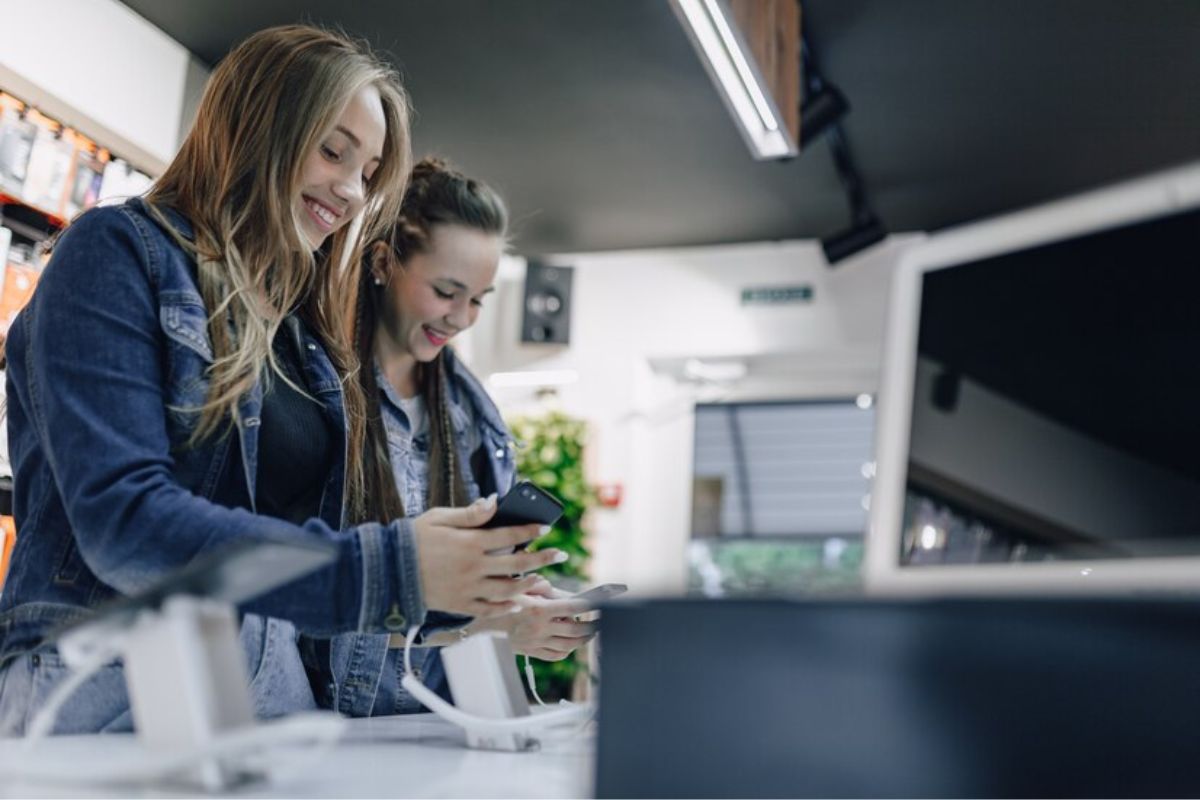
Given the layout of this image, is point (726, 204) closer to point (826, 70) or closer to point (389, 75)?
point (826, 70)

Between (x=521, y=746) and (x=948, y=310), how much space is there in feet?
1.65

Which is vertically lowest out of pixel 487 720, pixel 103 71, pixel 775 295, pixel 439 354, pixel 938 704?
pixel 487 720

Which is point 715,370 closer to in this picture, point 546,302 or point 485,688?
point 546,302

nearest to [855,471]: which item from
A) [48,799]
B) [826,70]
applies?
[826,70]

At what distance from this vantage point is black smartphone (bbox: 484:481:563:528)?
0.90m

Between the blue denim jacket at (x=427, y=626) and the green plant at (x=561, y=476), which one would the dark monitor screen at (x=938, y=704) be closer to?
the blue denim jacket at (x=427, y=626)

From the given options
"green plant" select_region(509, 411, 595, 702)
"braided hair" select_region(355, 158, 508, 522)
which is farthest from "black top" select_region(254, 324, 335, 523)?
"green plant" select_region(509, 411, 595, 702)

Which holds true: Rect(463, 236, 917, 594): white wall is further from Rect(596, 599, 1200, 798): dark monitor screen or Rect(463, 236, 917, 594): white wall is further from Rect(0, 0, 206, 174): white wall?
Rect(596, 599, 1200, 798): dark monitor screen

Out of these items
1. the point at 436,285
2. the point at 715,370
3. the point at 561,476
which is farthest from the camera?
the point at 715,370

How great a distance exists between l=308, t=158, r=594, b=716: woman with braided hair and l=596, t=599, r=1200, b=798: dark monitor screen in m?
0.31

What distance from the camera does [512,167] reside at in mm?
4887

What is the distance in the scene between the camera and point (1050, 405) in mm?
827

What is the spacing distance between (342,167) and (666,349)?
438 cm

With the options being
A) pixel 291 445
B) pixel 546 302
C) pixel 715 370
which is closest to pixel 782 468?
pixel 715 370
